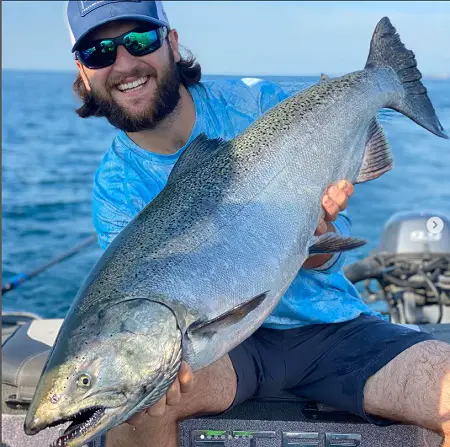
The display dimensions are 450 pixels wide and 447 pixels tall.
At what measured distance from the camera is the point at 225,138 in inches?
126

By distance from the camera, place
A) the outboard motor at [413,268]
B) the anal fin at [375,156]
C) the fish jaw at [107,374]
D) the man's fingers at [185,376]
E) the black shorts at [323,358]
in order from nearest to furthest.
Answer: the fish jaw at [107,374] < the man's fingers at [185,376] < the anal fin at [375,156] < the black shorts at [323,358] < the outboard motor at [413,268]

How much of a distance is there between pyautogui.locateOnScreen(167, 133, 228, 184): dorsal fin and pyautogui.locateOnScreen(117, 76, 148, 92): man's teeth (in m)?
0.73

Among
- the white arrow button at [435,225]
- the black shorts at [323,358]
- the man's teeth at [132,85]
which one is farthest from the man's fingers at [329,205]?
the white arrow button at [435,225]

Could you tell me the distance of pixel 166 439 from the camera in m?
2.80

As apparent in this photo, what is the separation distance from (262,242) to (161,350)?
1.89 ft

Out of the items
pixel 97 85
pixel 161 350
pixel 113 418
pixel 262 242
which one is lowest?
pixel 113 418

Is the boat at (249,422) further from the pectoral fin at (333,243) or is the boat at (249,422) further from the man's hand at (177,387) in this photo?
the pectoral fin at (333,243)

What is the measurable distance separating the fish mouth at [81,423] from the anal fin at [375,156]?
1400 millimetres

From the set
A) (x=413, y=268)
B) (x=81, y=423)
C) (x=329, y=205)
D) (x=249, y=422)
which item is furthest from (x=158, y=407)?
(x=413, y=268)

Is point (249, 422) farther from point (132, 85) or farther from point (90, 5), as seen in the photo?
point (90, 5)

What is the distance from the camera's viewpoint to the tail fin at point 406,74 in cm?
290

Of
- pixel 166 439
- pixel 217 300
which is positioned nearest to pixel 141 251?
pixel 217 300

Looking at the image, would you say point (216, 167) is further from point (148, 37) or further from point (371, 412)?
point (371, 412)

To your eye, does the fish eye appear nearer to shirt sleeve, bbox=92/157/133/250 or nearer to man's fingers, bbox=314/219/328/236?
man's fingers, bbox=314/219/328/236
